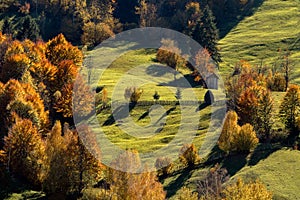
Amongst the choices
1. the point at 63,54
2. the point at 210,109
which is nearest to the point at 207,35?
the point at 210,109

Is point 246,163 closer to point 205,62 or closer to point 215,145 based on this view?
point 215,145

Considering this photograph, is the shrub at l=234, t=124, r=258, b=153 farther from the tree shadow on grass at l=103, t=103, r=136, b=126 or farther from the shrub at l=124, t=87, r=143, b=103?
the shrub at l=124, t=87, r=143, b=103

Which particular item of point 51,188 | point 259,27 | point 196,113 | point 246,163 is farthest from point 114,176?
point 259,27

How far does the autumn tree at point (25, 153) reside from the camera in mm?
77438

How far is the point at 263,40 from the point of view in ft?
585

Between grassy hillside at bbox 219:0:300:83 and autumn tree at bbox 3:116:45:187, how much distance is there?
8767 centimetres

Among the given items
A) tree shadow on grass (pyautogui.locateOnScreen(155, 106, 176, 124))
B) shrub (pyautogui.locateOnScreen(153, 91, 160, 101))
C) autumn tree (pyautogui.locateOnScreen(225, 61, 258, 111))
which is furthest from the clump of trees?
shrub (pyautogui.locateOnScreen(153, 91, 160, 101))

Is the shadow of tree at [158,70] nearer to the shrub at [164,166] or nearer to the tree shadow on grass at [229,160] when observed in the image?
the tree shadow on grass at [229,160]

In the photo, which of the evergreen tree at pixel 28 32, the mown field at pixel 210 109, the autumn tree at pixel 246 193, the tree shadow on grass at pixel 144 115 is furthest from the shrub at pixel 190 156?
the evergreen tree at pixel 28 32

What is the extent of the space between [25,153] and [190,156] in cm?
3136

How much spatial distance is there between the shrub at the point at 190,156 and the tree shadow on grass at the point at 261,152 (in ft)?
33.7

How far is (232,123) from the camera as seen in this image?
87438 mm

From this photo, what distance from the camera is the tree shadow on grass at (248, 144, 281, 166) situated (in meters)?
81.4

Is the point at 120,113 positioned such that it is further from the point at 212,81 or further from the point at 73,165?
the point at 73,165
